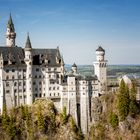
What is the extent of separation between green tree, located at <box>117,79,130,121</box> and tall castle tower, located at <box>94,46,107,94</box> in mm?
8123

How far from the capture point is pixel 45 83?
11225 centimetres

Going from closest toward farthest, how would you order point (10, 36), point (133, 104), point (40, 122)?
point (40, 122) < point (133, 104) < point (10, 36)

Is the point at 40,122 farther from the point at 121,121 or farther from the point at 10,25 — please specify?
the point at 10,25

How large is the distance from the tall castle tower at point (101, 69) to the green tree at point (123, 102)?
812 cm

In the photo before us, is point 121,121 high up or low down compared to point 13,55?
down

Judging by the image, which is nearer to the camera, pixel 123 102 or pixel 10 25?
pixel 123 102

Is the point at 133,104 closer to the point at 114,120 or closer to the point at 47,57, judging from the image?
the point at 114,120

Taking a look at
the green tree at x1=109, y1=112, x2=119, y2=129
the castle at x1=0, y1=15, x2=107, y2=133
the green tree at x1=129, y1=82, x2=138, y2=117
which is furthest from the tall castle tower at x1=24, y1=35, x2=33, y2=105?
the green tree at x1=129, y1=82, x2=138, y2=117

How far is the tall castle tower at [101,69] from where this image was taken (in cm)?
11371

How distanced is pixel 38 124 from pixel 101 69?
978 inches

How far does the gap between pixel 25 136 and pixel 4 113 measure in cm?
896

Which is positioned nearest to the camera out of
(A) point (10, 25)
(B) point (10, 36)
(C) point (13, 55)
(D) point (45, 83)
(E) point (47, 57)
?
(C) point (13, 55)

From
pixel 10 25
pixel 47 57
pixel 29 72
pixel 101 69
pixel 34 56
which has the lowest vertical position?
pixel 29 72

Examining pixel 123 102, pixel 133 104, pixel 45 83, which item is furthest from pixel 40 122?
pixel 133 104
